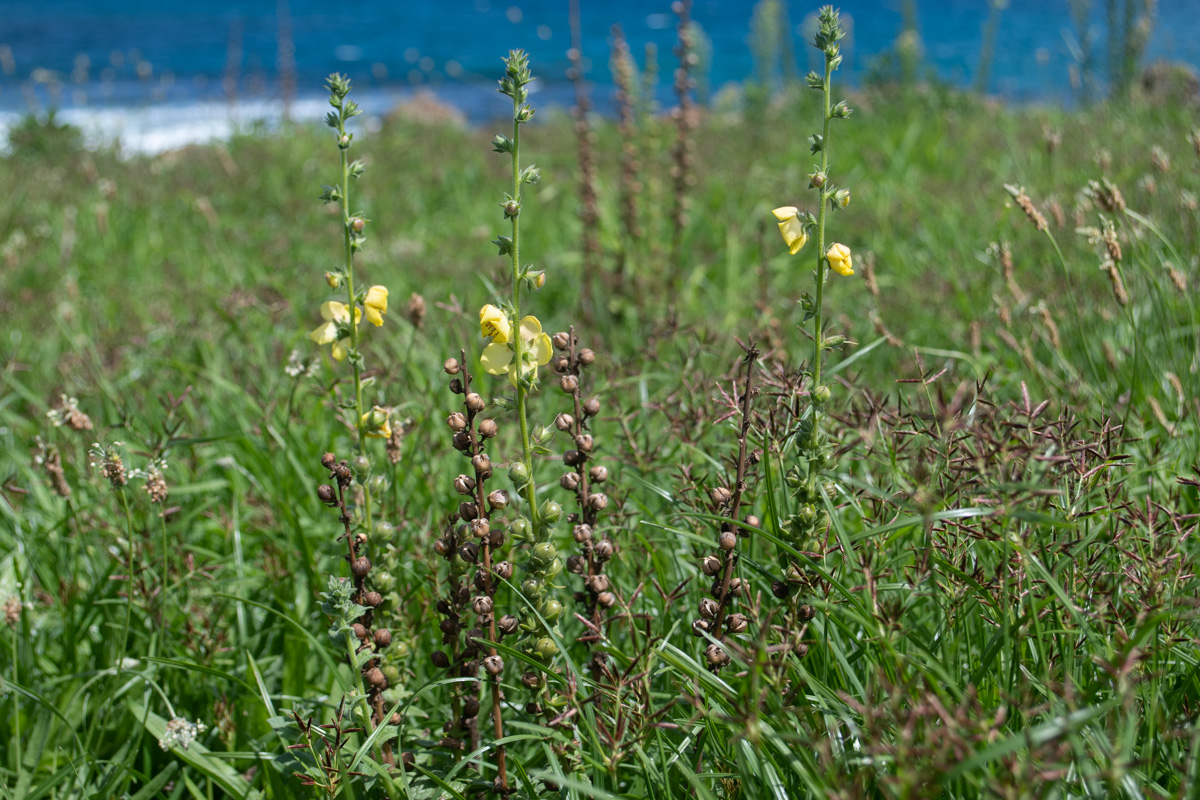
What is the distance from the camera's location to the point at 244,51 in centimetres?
2262

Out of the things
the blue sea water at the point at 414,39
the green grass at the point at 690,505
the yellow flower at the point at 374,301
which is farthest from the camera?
the blue sea water at the point at 414,39

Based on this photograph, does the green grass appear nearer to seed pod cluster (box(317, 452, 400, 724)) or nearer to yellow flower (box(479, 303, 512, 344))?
seed pod cluster (box(317, 452, 400, 724))

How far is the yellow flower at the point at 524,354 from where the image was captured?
1.44m

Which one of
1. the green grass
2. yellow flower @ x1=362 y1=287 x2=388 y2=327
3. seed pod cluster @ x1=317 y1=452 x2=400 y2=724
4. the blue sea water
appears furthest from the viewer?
the blue sea water

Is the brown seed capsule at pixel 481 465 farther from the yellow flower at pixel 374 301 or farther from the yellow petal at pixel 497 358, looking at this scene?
the yellow flower at pixel 374 301

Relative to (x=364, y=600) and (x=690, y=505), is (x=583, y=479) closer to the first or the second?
(x=690, y=505)

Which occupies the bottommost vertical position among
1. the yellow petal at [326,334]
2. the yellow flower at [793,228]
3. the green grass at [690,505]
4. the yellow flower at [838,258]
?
the green grass at [690,505]

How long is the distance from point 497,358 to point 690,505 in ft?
1.87

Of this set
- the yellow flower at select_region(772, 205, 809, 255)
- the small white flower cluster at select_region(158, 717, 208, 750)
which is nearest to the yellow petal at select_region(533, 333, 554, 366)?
the yellow flower at select_region(772, 205, 809, 255)

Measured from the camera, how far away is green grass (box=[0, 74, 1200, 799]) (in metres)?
1.35

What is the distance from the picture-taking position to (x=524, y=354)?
4.74 feet

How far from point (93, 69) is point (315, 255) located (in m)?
18.0

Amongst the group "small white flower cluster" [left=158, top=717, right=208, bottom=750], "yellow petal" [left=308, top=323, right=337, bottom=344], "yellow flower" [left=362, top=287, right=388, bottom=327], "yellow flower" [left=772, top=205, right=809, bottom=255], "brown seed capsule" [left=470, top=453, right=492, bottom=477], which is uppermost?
"yellow flower" [left=772, top=205, right=809, bottom=255]

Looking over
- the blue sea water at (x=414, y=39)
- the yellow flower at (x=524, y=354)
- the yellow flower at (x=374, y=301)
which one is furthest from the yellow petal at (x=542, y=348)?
the blue sea water at (x=414, y=39)
